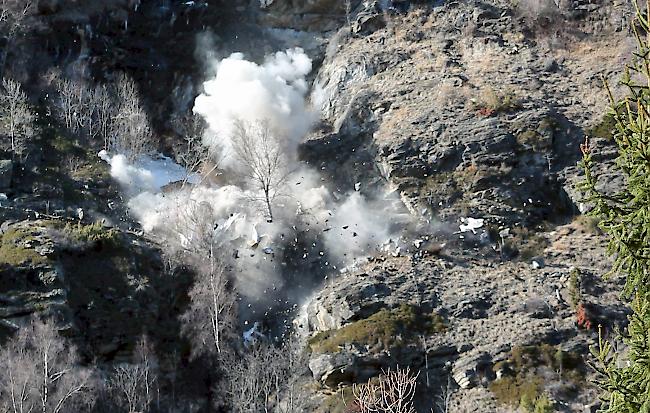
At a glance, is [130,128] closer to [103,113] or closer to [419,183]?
[103,113]

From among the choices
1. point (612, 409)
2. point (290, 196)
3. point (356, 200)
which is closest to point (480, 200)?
point (356, 200)

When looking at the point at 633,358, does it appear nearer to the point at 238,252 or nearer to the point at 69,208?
the point at 238,252

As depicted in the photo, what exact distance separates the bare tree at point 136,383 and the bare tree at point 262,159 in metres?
11.0

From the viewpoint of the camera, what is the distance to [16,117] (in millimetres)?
37406

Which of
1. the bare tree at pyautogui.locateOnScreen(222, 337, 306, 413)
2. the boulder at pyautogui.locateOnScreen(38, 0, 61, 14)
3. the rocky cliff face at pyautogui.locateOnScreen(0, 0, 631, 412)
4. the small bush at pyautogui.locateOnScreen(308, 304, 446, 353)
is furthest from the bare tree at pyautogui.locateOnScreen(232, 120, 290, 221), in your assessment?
the boulder at pyautogui.locateOnScreen(38, 0, 61, 14)

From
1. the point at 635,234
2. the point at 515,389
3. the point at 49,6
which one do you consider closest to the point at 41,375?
the point at 515,389

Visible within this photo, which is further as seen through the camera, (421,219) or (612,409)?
(421,219)

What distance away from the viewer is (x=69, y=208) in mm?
33438

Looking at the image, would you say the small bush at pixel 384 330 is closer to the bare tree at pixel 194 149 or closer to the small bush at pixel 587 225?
the small bush at pixel 587 225

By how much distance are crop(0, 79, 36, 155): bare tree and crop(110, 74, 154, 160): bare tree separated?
4.93 meters

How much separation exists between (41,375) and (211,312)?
7977 millimetres

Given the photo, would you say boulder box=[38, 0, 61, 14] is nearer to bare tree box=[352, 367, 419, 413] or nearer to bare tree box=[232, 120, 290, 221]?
bare tree box=[232, 120, 290, 221]

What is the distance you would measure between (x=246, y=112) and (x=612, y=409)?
3624 cm

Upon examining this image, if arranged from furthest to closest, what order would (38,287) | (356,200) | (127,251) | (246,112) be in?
(246,112)
(356,200)
(127,251)
(38,287)
